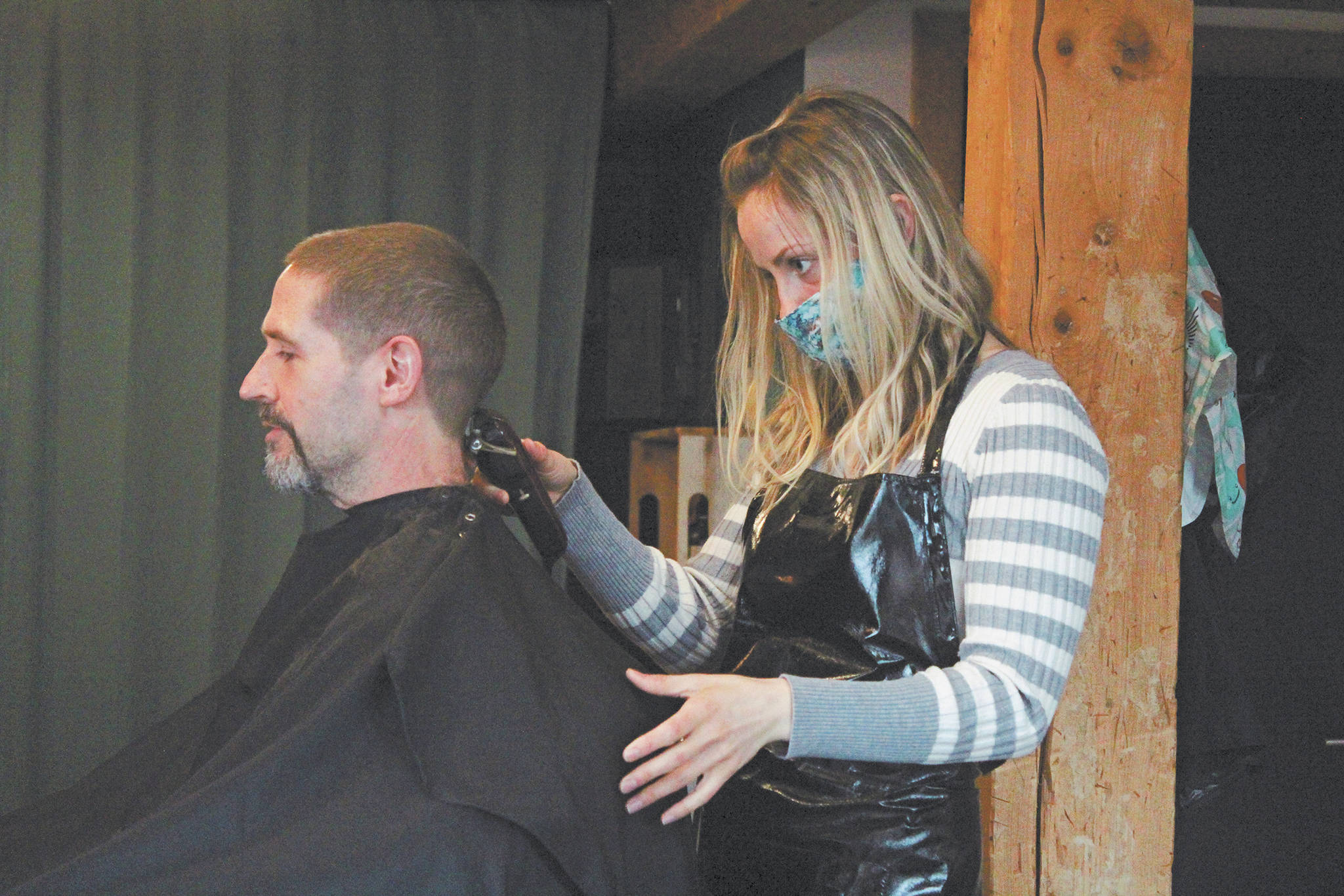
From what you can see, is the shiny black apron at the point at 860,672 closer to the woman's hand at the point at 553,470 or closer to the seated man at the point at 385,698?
the seated man at the point at 385,698

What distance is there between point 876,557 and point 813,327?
32 cm

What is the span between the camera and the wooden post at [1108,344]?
71.4 inches

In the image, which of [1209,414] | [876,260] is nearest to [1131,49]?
[1209,414]

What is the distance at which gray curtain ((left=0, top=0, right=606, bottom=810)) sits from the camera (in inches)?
144

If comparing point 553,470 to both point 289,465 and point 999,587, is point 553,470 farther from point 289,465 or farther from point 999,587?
point 999,587

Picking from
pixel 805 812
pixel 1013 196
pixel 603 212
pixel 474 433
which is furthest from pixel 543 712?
pixel 603 212

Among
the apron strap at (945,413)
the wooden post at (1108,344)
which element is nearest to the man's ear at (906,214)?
the apron strap at (945,413)

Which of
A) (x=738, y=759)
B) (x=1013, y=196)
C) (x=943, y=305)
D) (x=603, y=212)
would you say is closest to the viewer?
(x=738, y=759)

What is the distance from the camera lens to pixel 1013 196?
1.81 m

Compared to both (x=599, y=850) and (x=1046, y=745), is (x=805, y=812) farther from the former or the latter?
(x=1046, y=745)

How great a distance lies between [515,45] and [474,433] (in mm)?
2651

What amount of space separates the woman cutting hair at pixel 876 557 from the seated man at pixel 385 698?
12cm

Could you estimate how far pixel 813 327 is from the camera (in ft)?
5.09

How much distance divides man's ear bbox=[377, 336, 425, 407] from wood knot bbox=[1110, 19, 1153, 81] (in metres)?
1.15
